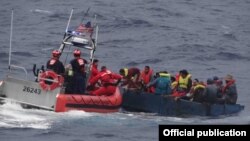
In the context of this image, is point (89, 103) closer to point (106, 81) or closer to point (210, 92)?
point (106, 81)

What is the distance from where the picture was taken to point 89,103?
82.1 feet

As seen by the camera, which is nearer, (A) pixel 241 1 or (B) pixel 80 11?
(B) pixel 80 11

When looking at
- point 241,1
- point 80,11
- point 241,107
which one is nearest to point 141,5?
point 80,11

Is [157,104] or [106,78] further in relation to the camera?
[157,104]

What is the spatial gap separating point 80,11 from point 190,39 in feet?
31.8

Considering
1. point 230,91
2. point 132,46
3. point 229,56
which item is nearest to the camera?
point 230,91

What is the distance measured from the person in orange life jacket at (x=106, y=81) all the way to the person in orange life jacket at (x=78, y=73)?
69 centimetres

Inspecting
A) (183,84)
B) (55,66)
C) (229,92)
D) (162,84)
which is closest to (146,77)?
(162,84)

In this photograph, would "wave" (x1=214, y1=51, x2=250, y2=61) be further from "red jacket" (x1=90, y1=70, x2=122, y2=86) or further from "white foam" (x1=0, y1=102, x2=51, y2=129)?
"white foam" (x1=0, y1=102, x2=51, y2=129)

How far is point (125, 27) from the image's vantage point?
4644cm

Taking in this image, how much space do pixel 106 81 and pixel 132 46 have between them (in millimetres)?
15709

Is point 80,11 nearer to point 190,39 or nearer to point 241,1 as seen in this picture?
point 190,39

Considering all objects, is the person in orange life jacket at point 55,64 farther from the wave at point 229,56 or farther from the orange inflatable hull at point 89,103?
the wave at point 229,56

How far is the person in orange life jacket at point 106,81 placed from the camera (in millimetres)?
25891
